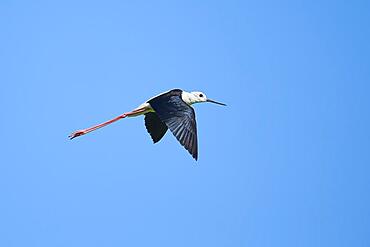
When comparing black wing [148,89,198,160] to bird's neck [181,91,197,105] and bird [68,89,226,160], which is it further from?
bird's neck [181,91,197,105]

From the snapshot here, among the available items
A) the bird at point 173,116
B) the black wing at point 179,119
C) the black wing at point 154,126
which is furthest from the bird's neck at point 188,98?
the black wing at point 179,119

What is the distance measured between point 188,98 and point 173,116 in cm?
267

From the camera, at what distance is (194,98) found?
1554 centimetres

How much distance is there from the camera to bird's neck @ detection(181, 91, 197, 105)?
15.1 m

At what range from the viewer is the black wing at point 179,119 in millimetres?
12145

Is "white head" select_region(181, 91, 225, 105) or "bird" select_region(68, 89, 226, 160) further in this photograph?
A: "white head" select_region(181, 91, 225, 105)

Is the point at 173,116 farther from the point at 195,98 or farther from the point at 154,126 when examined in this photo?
the point at 195,98

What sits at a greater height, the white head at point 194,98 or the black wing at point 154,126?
the white head at point 194,98

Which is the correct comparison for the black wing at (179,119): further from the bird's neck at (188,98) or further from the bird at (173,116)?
the bird's neck at (188,98)

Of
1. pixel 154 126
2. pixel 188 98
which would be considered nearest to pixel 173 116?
pixel 154 126

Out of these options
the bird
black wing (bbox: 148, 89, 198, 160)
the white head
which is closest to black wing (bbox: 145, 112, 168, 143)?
the bird

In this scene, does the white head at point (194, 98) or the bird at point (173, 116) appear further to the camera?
the white head at point (194, 98)

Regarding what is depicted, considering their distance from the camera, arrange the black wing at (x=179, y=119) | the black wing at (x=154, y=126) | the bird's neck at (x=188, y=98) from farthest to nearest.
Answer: the bird's neck at (x=188, y=98) → the black wing at (x=154, y=126) → the black wing at (x=179, y=119)

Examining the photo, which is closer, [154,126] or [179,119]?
[179,119]
